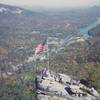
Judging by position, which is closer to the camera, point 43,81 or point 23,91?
point 43,81

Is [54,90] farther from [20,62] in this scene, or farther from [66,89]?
[20,62]

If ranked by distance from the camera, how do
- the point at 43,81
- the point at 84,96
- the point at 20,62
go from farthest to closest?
the point at 20,62
the point at 43,81
the point at 84,96

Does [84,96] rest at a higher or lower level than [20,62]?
higher

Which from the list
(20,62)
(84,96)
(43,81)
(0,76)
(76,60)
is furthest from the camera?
(20,62)

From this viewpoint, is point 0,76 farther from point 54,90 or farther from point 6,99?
point 54,90

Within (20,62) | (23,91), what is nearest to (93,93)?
(23,91)

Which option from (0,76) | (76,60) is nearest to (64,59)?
(76,60)
